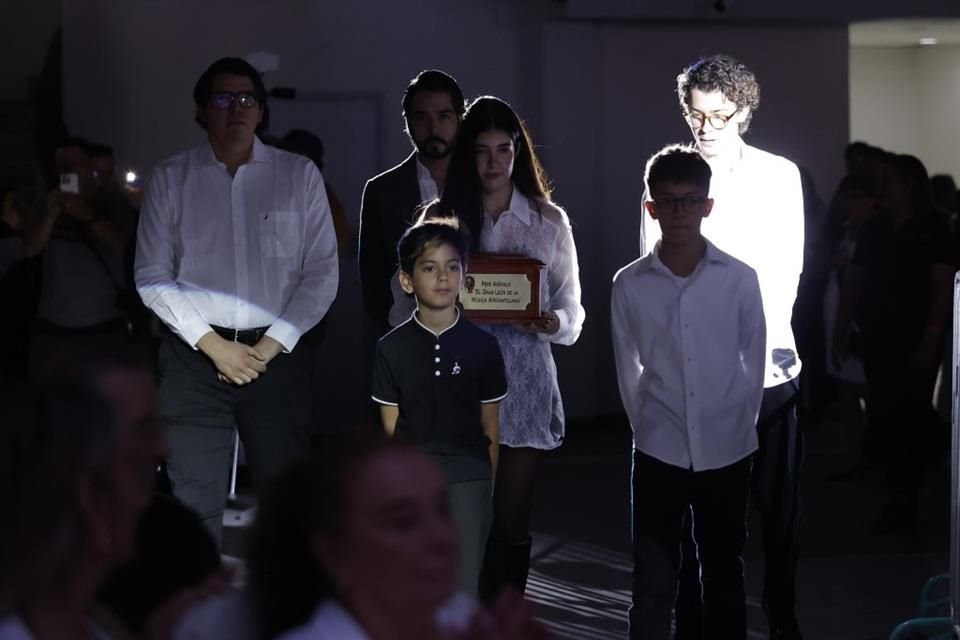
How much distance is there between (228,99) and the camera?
5613 millimetres

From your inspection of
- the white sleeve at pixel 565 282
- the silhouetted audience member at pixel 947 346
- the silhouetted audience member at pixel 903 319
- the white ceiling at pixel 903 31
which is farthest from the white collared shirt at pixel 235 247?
the white ceiling at pixel 903 31

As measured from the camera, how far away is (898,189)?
851 cm

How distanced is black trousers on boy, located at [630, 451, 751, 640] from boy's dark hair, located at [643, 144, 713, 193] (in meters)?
0.84

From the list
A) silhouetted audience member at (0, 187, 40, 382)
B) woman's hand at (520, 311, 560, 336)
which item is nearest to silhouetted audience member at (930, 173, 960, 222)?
silhouetted audience member at (0, 187, 40, 382)

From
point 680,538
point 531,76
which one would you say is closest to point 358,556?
point 680,538

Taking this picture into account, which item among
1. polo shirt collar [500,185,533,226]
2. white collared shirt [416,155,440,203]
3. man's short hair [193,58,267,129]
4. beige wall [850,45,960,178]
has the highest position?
beige wall [850,45,960,178]

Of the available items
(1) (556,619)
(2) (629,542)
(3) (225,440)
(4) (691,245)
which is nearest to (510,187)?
(4) (691,245)

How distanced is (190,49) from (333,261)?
6.46 m

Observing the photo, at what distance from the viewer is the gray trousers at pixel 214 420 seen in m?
5.50

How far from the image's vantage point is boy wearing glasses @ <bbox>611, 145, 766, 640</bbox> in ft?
16.6

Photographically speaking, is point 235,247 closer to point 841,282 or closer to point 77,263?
point 77,263

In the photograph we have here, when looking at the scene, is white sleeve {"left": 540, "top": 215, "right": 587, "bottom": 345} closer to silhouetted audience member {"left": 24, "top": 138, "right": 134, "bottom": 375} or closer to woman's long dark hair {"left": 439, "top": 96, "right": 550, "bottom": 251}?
woman's long dark hair {"left": 439, "top": 96, "right": 550, "bottom": 251}

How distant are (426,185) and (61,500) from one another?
3.92m

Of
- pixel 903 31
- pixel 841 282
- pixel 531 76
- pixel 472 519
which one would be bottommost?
pixel 472 519
